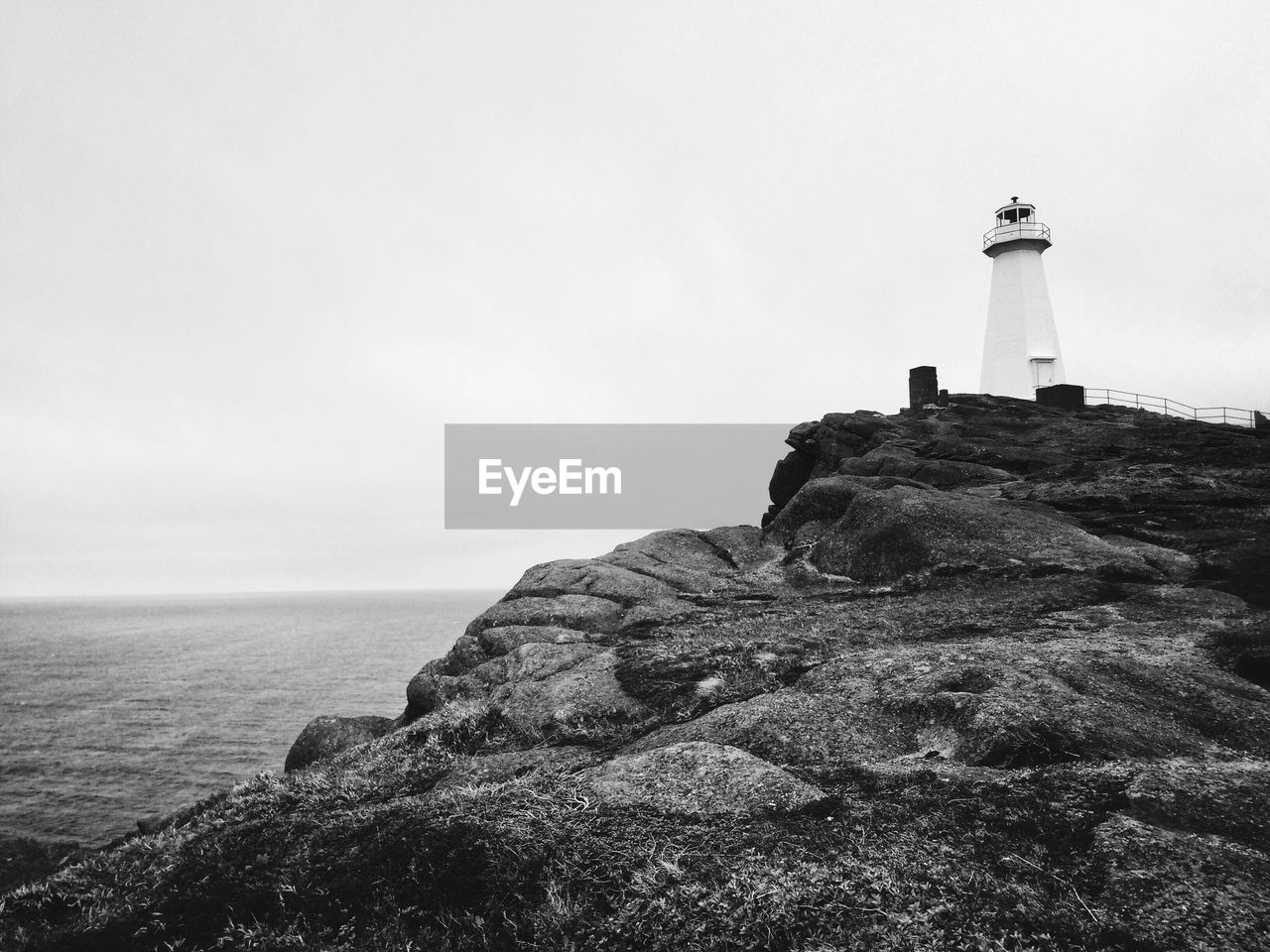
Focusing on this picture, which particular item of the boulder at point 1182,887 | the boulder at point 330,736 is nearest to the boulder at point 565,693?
the boulder at point 1182,887

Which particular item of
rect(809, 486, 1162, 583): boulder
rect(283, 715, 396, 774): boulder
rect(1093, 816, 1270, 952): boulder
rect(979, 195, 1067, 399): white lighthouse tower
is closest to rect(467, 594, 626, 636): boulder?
rect(283, 715, 396, 774): boulder

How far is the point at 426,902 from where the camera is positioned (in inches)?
260

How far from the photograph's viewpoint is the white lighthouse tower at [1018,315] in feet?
208

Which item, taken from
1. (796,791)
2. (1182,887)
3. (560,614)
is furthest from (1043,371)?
(1182,887)

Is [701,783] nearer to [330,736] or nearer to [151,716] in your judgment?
[330,736]

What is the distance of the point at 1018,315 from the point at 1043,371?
559 centimetres

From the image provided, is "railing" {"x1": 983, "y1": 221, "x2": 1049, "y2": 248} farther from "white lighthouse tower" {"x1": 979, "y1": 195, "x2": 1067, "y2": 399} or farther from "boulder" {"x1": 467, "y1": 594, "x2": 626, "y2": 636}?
"boulder" {"x1": 467, "y1": 594, "x2": 626, "y2": 636}

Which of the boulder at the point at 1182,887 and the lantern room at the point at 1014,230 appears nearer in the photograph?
the boulder at the point at 1182,887

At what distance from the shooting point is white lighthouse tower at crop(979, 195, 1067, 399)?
208ft

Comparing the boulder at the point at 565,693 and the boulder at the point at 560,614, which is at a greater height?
the boulder at the point at 560,614

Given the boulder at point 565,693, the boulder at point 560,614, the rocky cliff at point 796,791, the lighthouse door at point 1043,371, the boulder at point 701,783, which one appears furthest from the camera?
the lighthouse door at point 1043,371

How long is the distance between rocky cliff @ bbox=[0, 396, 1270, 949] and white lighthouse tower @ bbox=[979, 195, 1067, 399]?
50.5 meters

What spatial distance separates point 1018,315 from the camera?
6481 cm

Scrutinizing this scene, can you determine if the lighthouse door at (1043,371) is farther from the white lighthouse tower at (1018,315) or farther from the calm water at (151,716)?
the calm water at (151,716)
